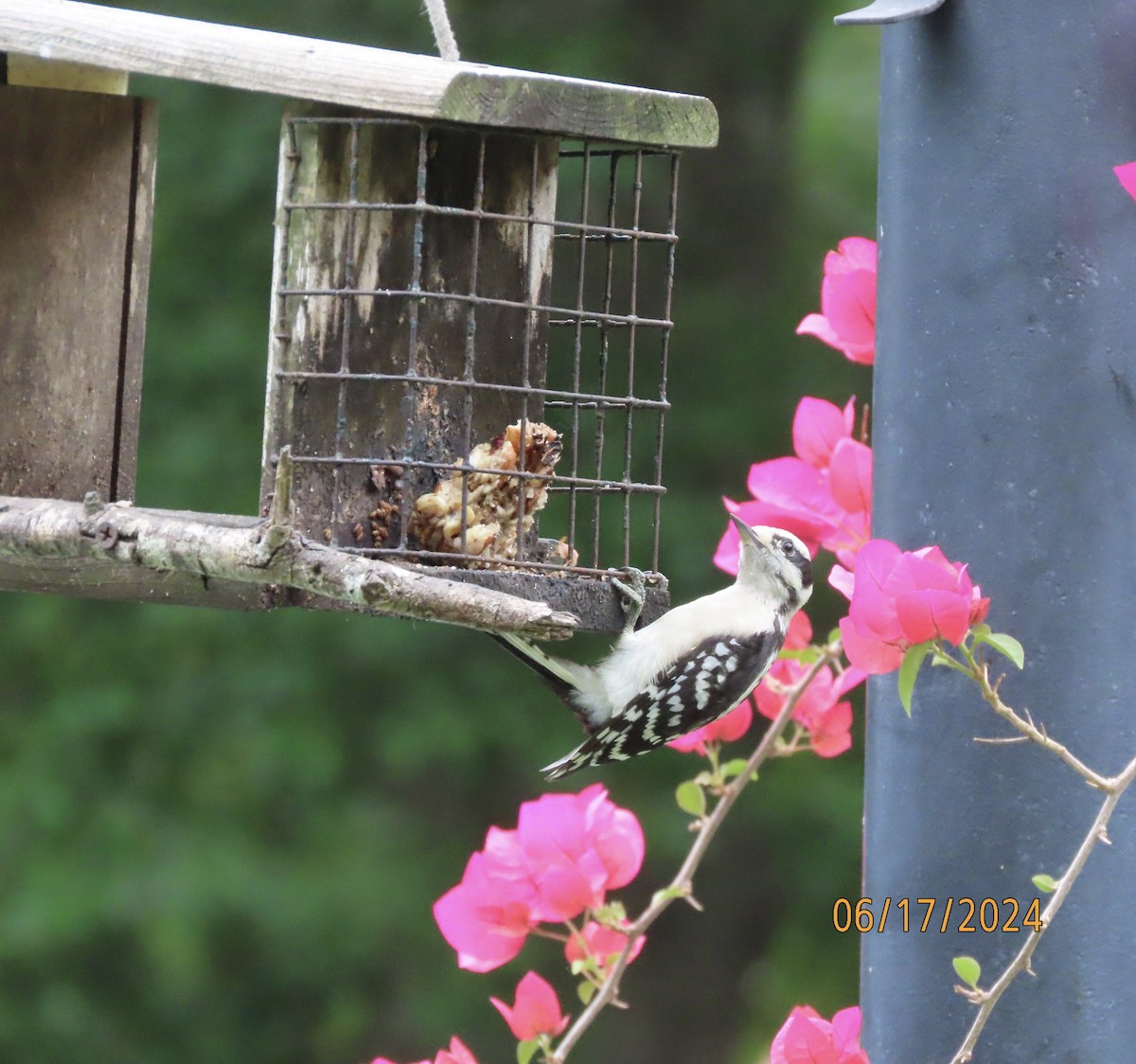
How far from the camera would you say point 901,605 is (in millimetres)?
1919

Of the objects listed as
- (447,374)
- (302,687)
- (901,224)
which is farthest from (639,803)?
(901,224)

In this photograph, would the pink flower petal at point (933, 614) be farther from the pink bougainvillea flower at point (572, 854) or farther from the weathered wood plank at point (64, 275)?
the weathered wood plank at point (64, 275)

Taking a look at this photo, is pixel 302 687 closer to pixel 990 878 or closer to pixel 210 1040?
pixel 210 1040

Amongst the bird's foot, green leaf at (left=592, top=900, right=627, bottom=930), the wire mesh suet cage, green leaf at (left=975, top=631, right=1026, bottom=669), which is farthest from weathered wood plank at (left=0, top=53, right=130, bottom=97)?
green leaf at (left=975, top=631, right=1026, bottom=669)

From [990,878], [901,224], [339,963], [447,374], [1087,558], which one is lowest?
[339,963]

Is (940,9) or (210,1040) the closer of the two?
(940,9)

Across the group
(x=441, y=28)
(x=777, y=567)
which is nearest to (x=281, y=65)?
(x=441, y=28)

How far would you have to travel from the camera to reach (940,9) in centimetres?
231

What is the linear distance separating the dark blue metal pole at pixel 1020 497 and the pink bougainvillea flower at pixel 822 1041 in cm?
8

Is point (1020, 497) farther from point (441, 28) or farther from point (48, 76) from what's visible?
point (48, 76)

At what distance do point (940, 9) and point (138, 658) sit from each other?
7.02 m

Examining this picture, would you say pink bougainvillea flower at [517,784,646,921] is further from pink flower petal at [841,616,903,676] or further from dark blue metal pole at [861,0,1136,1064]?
pink flower petal at [841,616,903,676]

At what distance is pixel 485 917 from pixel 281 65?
1260 millimetres

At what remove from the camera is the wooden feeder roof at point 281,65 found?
2.51 metres
